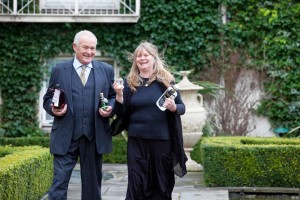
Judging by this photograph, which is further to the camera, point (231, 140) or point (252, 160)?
point (231, 140)

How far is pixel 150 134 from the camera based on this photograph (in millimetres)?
5598

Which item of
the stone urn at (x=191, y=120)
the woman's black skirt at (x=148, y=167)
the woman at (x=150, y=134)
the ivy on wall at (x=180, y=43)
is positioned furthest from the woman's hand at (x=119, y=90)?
the ivy on wall at (x=180, y=43)

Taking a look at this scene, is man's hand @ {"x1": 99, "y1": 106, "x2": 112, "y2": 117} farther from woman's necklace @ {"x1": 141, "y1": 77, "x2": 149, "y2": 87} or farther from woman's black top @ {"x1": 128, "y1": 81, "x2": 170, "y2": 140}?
woman's necklace @ {"x1": 141, "y1": 77, "x2": 149, "y2": 87}

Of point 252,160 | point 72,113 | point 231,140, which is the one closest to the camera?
point 72,113

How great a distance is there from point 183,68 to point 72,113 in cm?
860

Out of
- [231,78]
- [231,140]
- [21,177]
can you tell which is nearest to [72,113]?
[21,177]

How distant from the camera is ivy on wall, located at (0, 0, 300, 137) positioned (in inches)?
539

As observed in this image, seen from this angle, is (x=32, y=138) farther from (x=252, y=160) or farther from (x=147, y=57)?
(x=147, y=57)

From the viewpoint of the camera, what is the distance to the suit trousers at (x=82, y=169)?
5461 mm

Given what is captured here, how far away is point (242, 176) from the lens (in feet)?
27.6

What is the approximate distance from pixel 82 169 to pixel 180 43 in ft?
28.2

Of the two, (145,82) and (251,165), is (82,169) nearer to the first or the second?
(145,82)

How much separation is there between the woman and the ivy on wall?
802cm

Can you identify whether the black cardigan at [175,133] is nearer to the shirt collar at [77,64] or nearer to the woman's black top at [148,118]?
the woman's black top at [148,118]
